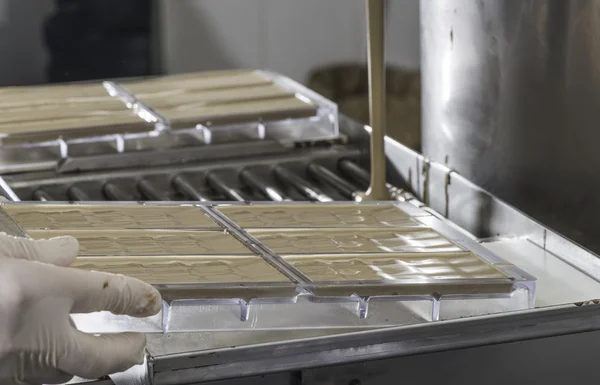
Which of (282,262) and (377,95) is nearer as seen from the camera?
(282,262)

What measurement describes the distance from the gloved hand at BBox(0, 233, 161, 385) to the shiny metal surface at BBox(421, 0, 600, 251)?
0.67 meters

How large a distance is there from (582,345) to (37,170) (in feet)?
3.14

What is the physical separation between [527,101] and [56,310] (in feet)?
2.55

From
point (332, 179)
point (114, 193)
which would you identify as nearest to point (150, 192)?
point (114, 193)

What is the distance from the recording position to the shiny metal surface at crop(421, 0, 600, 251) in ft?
4.63

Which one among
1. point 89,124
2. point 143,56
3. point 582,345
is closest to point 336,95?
point 143,56

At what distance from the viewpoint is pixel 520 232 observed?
55.9 inches

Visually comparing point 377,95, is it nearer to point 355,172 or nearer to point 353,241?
Result: point 355,172

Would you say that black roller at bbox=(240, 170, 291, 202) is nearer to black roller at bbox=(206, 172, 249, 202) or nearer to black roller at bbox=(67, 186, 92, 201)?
black roller at bbox=(206, 172, 249, 202)

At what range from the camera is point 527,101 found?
146cm

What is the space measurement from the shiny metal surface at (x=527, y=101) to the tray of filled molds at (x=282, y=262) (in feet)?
0.57

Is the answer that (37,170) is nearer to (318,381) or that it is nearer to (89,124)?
(89,124)

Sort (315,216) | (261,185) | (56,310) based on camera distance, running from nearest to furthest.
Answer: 1. (56,310)
2. (315,216)
3. (261,185)

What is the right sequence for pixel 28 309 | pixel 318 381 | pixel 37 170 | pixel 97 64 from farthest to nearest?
pixel 97 64
pixel 37 170
pixel 318 381
pixel 28 309
